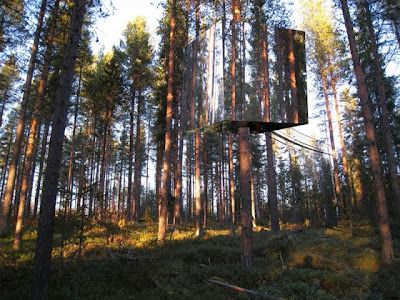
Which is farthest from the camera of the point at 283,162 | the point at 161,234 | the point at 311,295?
the point at 283,162

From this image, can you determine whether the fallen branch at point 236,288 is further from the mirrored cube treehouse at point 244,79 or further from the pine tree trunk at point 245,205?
the mirrored cube treehouse at point 244,79

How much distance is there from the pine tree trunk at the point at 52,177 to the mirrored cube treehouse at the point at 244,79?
11.2 feet

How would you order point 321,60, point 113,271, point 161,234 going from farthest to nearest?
1. point 321,60
2. point 161,234
3. point 113,271

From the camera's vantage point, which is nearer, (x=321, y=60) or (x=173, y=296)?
(x=173, y=296)

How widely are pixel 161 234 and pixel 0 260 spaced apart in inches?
267

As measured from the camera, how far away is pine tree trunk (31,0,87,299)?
6.04 m

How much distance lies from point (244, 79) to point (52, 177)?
6.12m

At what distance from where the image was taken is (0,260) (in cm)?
893

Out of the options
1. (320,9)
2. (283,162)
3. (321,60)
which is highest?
(320,9)

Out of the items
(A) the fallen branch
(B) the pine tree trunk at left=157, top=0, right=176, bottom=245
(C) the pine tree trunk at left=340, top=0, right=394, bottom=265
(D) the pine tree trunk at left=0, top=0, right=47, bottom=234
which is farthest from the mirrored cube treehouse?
(D) the pine tree trunk at left=0, top=0, right=47, bottom=234

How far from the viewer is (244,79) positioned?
8.74 metres

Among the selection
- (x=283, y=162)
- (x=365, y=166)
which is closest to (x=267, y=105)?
(x=365, y=166)

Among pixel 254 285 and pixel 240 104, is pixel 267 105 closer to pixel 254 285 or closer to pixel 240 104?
pixel 240 104

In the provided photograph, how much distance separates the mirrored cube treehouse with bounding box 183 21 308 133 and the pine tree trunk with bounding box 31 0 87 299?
3.42 m
